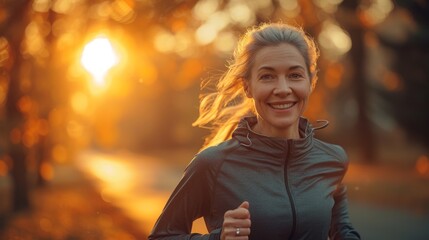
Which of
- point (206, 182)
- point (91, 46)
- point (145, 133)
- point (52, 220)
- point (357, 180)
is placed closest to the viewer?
point (206, 182)

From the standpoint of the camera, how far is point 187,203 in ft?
9.09

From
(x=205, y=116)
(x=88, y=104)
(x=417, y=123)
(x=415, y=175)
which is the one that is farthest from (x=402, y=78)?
(x=205, y=116)

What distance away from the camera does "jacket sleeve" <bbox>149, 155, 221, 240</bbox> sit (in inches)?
108

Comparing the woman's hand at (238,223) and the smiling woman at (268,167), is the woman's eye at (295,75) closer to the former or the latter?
the smiling woman at (268,167)

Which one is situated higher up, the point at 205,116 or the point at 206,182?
the point at 205,116

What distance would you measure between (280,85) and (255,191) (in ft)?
1.54

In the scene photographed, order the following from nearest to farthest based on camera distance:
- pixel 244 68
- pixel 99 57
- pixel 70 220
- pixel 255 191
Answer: pixel 255 191 → pixel 244 68 → pixel 99 57 → pixel 70 220

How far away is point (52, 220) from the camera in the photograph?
12.9 metres

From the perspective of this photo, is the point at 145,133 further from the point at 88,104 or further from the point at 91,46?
the point at 91,46

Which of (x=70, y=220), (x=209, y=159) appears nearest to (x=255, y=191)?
(x=209, y=159)

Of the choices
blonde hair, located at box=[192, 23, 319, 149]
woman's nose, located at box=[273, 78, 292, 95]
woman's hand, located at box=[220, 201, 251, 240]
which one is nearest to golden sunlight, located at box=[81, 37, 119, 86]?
blonde hair, located at box=[192, 23, 319, 149]

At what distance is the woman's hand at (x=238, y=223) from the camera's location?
244cm

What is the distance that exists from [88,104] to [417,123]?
11.1 m

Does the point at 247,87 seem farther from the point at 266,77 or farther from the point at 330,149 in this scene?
the point at 330,149
